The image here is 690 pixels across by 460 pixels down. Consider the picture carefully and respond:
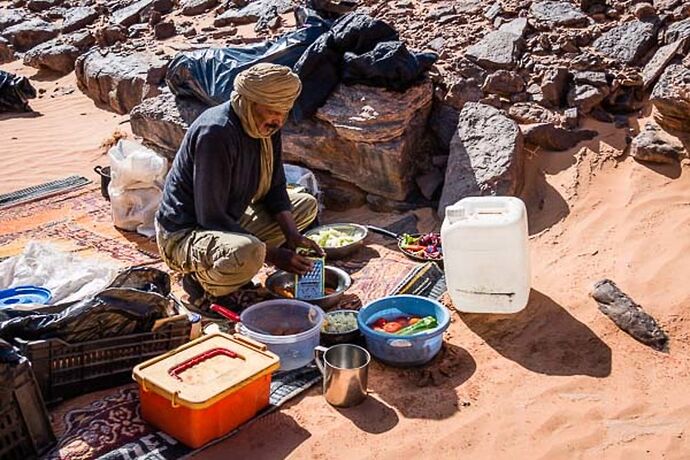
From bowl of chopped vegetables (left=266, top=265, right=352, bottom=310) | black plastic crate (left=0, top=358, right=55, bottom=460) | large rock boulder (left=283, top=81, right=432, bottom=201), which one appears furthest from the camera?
large rock boulder (left=283, top=81, right=432, bottom=201)

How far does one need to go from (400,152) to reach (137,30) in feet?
20.9

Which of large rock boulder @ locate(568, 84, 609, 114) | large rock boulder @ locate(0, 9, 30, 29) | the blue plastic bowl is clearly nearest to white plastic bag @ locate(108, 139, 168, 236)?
the blue plastic bowl

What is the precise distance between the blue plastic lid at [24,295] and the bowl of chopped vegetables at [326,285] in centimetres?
116

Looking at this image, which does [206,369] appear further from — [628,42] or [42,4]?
[42,4]

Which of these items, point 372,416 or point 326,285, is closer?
point 372,416

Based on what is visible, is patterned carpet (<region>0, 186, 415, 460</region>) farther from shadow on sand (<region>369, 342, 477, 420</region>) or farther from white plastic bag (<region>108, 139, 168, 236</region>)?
shadow on sand (<region>369, 342, 477, 420</region>)

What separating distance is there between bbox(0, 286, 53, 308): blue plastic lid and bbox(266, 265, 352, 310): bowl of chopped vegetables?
1.16m

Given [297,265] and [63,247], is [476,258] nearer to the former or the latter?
[297,265]

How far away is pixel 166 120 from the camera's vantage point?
Result: 5941 millimetres

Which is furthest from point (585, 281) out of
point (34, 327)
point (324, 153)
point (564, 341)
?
point (34, 327)

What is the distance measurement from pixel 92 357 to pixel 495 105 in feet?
11.4

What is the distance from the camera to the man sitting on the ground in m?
3.56

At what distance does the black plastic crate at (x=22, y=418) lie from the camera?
2613 mm

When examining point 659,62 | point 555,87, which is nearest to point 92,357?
point 555,87
